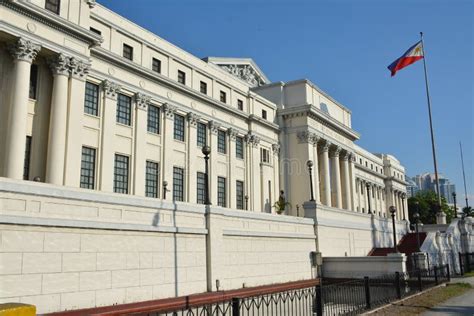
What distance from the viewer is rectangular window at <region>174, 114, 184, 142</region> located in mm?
33688

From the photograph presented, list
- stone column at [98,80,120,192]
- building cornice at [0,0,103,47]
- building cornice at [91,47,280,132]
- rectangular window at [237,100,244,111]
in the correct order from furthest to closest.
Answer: rectangular window at [237,100,244,111] < building cornice at [91,47,280,132] < stone column at [98,80,120,192] < building cornice at [0,0,103,47]

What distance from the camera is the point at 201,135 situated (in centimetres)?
3622

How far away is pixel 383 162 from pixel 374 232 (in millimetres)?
55044

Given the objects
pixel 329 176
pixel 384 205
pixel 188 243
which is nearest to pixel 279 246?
pixel 188 243

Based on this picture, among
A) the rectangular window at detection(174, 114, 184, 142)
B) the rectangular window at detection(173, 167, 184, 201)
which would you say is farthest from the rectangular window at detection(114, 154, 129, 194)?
the rectangular window at detection(174, 114, 184, 142)

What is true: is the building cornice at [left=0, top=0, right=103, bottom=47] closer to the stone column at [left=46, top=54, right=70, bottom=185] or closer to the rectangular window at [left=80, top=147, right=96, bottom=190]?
the stone column at [left=46, top=54, right=70, bottom=185]

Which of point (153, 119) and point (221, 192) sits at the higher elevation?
point (153, 119)

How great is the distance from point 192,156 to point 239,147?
792cm

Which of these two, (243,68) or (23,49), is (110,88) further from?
(243,68)

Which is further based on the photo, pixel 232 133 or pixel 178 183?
pixel 232 133

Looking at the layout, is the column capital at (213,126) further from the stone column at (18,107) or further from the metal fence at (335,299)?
the metal fence at (335,299)

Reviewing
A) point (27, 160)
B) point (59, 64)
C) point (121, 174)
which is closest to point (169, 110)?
point (121, 174)

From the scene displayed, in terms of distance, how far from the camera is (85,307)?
44.7 feet

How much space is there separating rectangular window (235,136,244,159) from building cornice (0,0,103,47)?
1807cm
